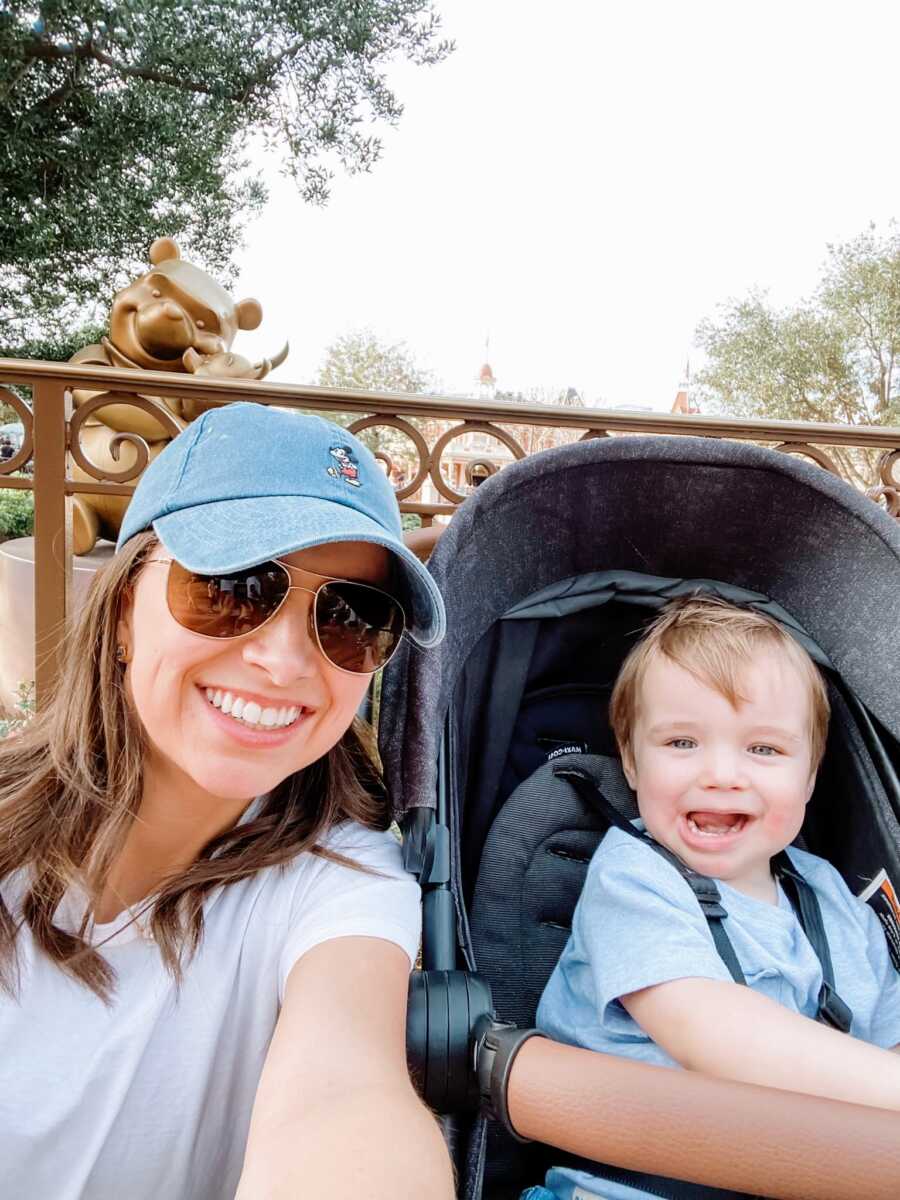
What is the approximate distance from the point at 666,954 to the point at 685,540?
0.83 meters

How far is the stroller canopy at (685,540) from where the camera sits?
142 centimetres

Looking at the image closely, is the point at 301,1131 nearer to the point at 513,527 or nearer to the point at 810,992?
the point at 810,992

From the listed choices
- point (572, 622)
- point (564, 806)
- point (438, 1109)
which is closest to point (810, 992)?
point (564, 806)

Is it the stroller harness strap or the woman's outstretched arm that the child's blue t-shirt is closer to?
the stroller harness strap

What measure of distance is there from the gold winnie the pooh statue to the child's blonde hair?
7.00 ft

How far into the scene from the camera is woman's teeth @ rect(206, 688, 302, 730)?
104 cm

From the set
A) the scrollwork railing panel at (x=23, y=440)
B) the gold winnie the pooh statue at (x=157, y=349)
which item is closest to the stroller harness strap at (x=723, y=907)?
the scrollwork railing panel at (x=23, y=440)

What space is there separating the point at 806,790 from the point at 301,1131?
1025mm

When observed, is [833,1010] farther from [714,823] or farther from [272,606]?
[272,606]

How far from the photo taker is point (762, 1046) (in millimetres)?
1050

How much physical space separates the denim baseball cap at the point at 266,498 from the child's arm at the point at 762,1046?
64cm

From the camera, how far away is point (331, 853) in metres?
1.15

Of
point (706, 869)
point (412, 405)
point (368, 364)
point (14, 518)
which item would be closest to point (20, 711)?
point (412, 405)

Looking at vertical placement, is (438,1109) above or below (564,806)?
below
